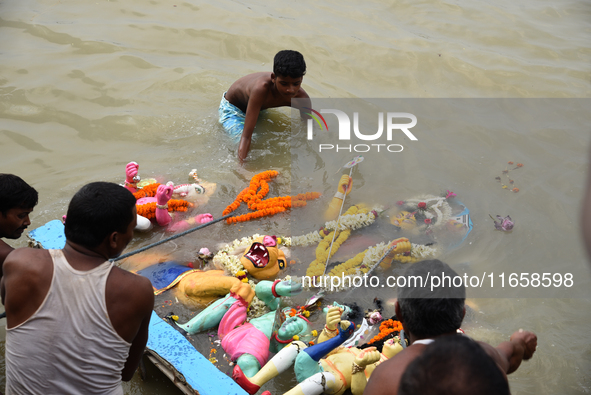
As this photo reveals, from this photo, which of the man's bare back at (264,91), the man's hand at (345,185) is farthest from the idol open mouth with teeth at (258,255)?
the man's bare back at (264,91)

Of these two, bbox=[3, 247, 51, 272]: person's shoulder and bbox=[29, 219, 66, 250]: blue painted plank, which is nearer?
bbox=[3, 247, 51, 272]: person's shoulder

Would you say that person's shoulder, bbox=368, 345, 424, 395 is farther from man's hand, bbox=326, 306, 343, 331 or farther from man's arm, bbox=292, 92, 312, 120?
man's arm, bbox=292, 92, 312, 120

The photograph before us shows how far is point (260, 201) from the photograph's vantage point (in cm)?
472

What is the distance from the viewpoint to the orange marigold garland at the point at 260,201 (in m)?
4.57

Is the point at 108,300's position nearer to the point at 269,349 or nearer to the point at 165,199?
the point at 269,349

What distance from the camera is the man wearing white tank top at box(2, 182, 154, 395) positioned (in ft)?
6.79

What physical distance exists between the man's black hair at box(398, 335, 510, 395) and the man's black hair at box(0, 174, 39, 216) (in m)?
2.33

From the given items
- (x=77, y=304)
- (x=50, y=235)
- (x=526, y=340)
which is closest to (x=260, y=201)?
(x=50, y=235)

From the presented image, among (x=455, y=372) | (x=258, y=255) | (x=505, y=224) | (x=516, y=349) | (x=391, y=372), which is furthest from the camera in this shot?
(x=505, y=224)

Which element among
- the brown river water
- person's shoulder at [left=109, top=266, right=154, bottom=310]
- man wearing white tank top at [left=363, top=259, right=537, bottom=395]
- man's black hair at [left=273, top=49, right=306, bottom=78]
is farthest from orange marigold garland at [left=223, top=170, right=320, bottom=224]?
man wearing white tank top at [left=363, top=259, right=537, bottom=395]

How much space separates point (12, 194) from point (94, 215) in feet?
2.88

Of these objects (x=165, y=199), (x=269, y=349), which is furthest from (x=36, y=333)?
(x=165, y=199)

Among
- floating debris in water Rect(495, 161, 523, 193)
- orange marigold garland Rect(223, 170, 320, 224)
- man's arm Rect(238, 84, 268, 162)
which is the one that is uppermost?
man's arm Rect(238, 84, 268, 162)

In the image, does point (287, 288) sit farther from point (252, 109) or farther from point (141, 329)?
point (252, 109)
